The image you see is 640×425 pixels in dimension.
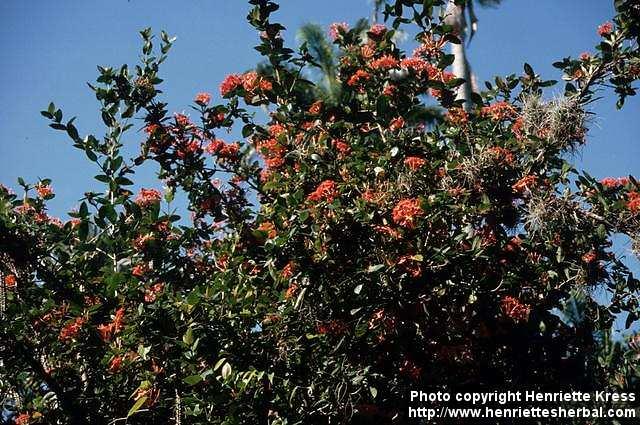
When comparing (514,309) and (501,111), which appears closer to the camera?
(514,309)

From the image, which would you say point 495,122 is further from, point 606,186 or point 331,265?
point 331,265

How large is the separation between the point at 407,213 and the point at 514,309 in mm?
1120

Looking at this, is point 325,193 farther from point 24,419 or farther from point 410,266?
point 24,419

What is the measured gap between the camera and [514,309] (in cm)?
479

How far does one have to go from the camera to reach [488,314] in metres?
4.91

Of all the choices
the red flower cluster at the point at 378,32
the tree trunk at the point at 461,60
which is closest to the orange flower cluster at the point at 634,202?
the red flower cluster at the point at 378,32

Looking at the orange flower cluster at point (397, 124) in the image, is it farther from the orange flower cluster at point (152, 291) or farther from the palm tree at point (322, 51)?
the palm tree at point (322, 51)

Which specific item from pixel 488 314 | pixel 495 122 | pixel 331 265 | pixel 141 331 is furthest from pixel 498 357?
pixel 141 331

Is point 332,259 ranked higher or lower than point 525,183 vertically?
lower

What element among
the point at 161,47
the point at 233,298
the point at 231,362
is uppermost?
the point at 161,47

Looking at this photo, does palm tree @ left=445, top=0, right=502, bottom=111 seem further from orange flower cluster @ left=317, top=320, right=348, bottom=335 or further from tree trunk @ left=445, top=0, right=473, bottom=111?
orange flower cluster @ left=317, top=320, right=348, bottom=335

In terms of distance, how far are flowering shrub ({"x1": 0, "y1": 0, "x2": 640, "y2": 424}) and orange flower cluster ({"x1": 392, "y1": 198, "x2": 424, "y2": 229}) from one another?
0.01 m

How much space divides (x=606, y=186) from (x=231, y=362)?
3.17 meters

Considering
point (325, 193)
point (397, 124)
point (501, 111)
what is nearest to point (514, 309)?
point (325, 193)
